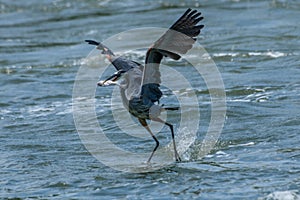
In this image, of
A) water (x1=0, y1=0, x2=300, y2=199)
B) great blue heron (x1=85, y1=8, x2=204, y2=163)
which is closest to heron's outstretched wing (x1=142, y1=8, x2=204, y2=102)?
great blue heron (x1=85, y1=8, x2=204, y2=163)

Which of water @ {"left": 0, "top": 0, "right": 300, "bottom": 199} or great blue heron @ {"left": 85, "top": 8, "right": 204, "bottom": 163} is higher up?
great blue heron @ {"left": 85, "top": 8, "right": 204, "bottom": 163}

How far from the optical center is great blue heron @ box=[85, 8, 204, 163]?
823 cm

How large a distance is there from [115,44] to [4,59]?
2355 mm

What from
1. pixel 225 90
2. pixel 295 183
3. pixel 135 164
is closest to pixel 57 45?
pixel 225 90

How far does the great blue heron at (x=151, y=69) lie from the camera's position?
823cm

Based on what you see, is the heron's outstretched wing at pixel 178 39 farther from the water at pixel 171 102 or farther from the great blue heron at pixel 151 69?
the water at pixel 171 102

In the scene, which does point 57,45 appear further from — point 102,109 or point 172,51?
point 172,51

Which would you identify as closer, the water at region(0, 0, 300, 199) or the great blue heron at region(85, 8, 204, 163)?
the great blue heron at region(85, 8, 204, 163)

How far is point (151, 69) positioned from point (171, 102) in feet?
13.7

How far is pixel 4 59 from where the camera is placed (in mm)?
16953

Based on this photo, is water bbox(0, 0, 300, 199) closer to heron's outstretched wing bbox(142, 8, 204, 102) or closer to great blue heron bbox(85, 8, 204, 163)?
great blue heron bbox(85, 8, 204, 163)

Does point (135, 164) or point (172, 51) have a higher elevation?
point (172, 51)

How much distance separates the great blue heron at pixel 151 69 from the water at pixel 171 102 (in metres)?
0.76

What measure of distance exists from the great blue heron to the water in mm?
762
